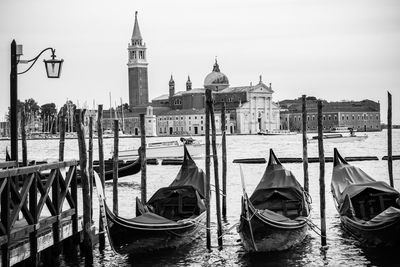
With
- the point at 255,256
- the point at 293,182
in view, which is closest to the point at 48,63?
the point at 255,256

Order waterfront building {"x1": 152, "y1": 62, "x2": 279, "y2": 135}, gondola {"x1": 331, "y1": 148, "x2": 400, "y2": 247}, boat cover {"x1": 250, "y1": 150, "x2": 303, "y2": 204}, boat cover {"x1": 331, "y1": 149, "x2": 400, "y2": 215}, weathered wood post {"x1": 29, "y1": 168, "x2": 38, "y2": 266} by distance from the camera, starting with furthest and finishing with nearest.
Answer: waterfront building {"x1": 152, "y1": 62, "x2": 279, "y2": 135} < boat cover {"x1": 250, "y1": 150, "x2": 303, "y2": 204} < boat cover {"x1": 331, "y1": 149, "x2": 400, "y2": 215} < gondola {"x1": 331, "y1": 148, "x2": 400, "y2": 247} < weathered wood post {"x1": 29, "y1": 168, "x2": 38, "y2": 266}

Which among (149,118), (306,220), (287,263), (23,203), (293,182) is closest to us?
(23,203)

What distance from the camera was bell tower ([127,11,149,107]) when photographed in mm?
99312

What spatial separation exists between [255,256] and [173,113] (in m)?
92.3

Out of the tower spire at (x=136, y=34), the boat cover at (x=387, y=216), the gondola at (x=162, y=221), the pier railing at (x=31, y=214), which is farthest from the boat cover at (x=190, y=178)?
the tower spire at (x=136, y=34)

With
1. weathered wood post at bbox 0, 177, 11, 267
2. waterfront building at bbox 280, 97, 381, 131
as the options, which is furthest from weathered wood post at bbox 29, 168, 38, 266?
waterfront building at bbox 280, 97, 381, 131

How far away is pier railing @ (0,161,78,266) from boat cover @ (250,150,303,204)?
314 centimetres

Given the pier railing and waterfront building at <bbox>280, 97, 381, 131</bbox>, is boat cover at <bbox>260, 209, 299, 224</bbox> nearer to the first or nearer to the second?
the pier railing

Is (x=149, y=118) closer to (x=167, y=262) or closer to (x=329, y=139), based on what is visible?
(x=329, y=139)

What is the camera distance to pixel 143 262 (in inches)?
375

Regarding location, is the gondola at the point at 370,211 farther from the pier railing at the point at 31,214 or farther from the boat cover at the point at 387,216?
the pier railing at the point at 31,214

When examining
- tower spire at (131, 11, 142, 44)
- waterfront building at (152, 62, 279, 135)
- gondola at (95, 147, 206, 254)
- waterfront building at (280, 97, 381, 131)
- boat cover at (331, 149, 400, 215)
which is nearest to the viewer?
gondola at (95, 147, 206, 254)

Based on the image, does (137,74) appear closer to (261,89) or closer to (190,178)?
(261,89)

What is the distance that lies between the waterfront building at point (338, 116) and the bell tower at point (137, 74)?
2073 centimetres
